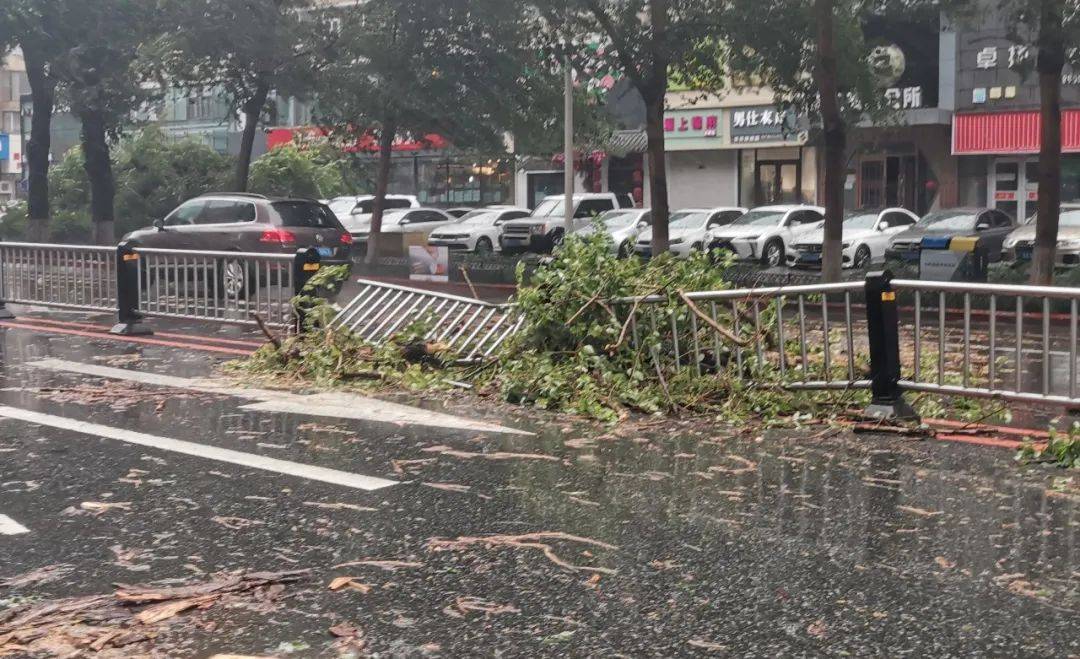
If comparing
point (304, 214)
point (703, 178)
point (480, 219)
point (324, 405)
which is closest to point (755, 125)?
point (703, 178)

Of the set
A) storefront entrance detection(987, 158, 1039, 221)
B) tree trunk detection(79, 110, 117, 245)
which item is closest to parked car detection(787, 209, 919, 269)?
storefront entrance detection(987, 158, 1039, 221)

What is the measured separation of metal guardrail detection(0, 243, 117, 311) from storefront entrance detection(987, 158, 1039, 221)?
31088mm

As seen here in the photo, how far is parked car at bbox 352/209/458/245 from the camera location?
39.9 meters

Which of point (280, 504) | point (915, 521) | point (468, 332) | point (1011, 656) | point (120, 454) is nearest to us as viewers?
point (1011, 656)

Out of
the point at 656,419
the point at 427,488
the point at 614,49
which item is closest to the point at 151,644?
the point at 427,488

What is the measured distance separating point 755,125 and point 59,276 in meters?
32.3

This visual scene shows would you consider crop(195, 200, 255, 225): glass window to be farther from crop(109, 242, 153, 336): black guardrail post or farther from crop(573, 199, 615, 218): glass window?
crop(573, 199, 615, 218): glass window

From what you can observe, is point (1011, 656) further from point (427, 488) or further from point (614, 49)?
point (614, 49)

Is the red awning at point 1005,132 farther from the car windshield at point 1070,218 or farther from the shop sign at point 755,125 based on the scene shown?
the car windshield at point 1070,218

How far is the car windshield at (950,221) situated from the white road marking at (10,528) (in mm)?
27422

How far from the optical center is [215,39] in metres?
30.3

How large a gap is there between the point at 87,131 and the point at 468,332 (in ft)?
85.7

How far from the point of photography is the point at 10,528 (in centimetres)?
665

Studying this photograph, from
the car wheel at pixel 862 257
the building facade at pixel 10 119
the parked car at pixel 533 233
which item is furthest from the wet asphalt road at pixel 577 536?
the building facade at pixel 10 119
